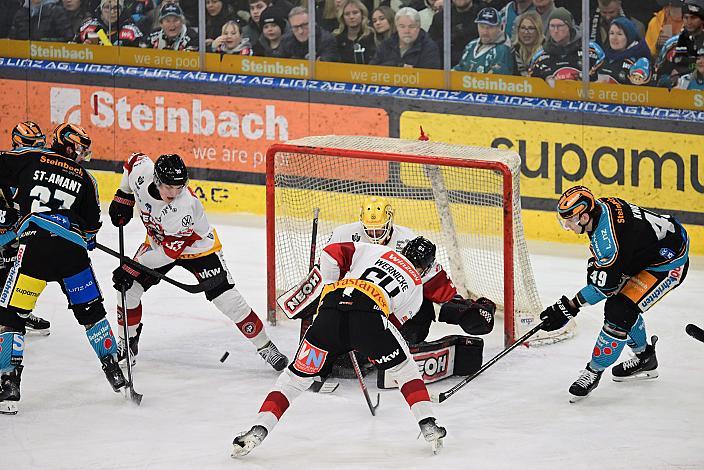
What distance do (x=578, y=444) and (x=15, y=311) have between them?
8.50 ft

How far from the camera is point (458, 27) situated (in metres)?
10.0

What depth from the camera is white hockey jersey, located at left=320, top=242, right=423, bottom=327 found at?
5996 millimetres

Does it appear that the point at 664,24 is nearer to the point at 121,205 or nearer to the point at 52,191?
the point at 121,205

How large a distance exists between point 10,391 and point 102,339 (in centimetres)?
48

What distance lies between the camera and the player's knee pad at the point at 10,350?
21.4 ft

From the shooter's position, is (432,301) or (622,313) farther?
(432,301)

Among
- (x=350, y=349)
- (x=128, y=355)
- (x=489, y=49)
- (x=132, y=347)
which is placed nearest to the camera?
(x=350, y=349)

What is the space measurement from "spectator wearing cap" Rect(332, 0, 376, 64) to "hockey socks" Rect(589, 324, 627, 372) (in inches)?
165

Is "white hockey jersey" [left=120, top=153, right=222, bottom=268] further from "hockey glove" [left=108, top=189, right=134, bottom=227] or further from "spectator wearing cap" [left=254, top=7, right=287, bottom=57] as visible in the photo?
"spectator wearing cap" [left=254, top=7, right=287, bottom=57]

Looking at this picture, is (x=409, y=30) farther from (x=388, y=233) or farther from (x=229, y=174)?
(x=388, y=233)

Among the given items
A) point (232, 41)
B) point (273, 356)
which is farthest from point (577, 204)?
point (232, 41)

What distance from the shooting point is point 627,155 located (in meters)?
9.45

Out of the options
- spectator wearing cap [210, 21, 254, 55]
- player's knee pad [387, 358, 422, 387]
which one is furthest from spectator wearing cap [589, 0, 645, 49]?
player's knee pad [387, 358, 422, 387]

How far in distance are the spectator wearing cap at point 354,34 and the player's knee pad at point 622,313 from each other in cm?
419
